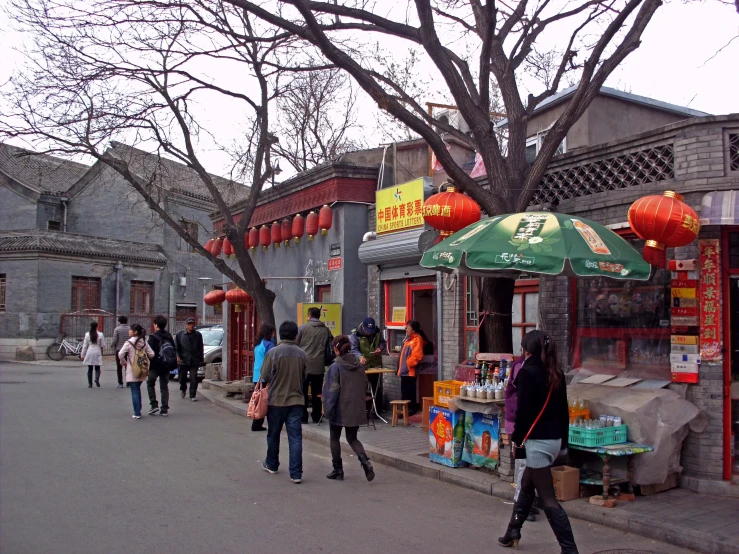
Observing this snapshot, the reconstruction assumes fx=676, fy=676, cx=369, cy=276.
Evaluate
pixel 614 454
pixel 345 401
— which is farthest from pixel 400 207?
pixel 614 454

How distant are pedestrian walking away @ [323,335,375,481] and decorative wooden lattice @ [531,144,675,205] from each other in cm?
361

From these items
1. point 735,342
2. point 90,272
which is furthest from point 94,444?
point 90,272

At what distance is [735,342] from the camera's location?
24.1 feet

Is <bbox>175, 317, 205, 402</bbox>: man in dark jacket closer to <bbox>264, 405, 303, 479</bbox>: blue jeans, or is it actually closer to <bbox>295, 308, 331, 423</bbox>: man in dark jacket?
<bbox>295, 308, 331, 423</bbox>: man in dark jacket

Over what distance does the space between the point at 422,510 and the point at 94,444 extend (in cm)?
522

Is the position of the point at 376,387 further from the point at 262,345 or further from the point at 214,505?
the point at 214,505

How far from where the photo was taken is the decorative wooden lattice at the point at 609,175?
7.68 m

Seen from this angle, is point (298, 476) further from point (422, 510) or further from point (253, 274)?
point (253, 274)

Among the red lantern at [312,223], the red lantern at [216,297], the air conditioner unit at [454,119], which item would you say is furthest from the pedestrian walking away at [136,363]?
the air conditioner unit at [454,119]

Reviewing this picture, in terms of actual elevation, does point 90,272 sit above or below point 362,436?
above

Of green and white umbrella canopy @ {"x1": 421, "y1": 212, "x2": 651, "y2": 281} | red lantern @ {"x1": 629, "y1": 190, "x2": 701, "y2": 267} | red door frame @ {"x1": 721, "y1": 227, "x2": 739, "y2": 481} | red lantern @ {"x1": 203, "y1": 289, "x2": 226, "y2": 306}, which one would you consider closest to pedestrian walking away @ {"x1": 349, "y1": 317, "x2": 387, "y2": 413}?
green and white umbrella canopy @ {"x1": 421, "y1": 212, "x2": 651, "y2": 281}

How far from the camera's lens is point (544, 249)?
257 inches

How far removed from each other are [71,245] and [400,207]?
74.7 ft

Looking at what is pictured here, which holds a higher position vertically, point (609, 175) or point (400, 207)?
point (400, 207)
